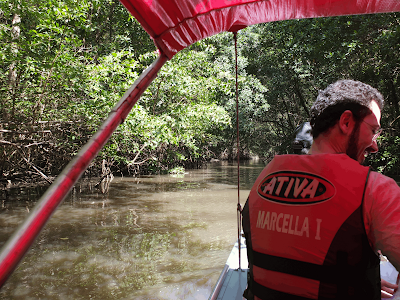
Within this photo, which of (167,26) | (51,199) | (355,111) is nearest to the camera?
(51,199)

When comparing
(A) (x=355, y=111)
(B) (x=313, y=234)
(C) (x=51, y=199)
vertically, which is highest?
(A) (x=355, y=111)

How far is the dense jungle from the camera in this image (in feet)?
21.0

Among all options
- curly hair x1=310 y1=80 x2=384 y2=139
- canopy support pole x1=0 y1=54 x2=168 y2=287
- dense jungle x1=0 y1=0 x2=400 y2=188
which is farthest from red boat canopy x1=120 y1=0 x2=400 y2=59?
dense jungle x1=0 y1=0 x2=400 y2=188

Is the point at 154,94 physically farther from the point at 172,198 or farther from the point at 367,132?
the point at 367,132

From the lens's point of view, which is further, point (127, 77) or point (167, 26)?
point (127, 77)

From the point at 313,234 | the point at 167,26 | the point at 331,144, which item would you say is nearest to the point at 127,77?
the point at 167,26

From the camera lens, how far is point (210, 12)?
1.58 m

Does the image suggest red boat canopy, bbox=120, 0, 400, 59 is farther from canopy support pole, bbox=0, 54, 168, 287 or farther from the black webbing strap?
the black webbing strap

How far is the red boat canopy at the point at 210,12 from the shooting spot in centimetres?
137

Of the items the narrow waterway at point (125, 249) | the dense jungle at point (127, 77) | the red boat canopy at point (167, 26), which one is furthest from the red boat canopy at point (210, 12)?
the dense jungle at point (127, 77)

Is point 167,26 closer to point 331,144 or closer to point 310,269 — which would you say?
point 331,144

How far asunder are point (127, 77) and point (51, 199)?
698 cm

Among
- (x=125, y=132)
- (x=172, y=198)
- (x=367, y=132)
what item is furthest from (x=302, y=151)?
(x=172, y=198)

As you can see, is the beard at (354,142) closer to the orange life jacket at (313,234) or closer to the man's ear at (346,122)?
the man's ear at (346,122)
